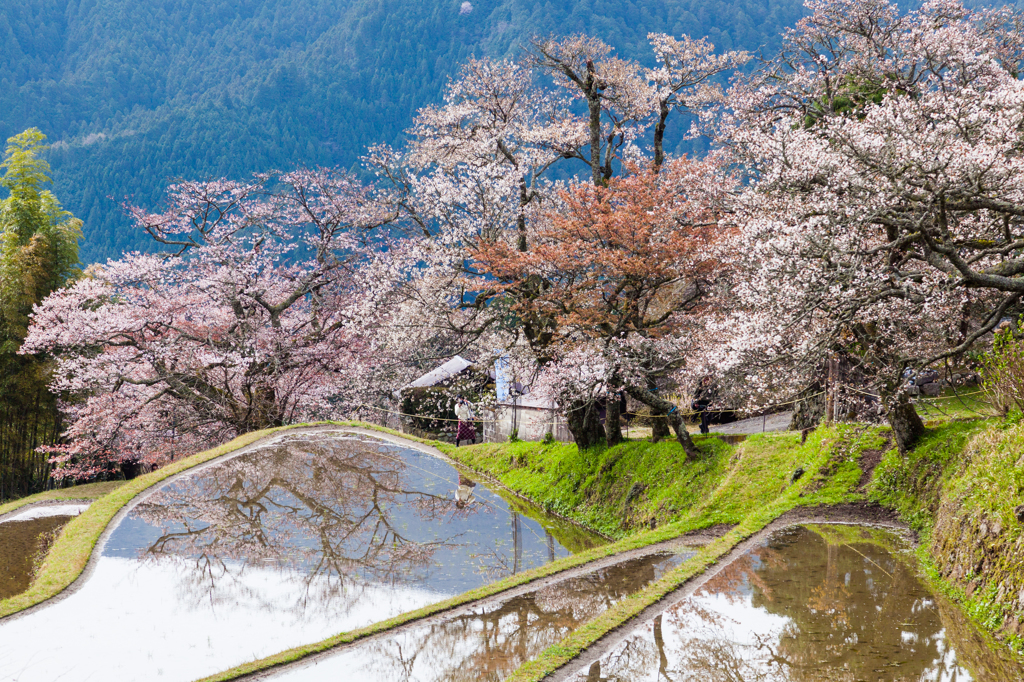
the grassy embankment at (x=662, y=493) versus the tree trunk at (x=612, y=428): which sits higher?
the tree trunk at (x=612, y=428)

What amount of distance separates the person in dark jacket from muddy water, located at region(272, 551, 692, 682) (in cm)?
764

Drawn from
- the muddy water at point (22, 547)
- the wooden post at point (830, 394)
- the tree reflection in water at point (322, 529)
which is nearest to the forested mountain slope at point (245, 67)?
the muddy water at point (22, 547)

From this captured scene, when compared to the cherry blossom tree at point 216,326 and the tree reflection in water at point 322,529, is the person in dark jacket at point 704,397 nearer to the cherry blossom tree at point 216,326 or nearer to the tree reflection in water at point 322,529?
the tree reflection in water at point 322,529

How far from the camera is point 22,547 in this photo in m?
12.5

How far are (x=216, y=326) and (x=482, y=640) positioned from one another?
17942 millimetres

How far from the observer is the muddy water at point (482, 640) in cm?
639

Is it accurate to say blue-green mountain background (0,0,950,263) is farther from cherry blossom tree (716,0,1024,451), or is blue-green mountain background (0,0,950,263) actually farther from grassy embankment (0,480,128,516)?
cherry blossom tree (716,0,1024,451)

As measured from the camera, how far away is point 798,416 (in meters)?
14.8

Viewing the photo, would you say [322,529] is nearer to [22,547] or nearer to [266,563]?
[266,563]

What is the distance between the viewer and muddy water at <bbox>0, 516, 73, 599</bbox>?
10.3 metres

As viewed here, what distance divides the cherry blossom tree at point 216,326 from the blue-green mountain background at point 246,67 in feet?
196

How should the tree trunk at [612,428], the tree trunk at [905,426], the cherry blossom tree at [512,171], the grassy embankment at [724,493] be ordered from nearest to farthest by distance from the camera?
1. the grassy embankment at [724,493]
2. the tree trunk at [905,426]
3. the cherry blossom tree at [512,171]
4. the tree trunk at [612,428]

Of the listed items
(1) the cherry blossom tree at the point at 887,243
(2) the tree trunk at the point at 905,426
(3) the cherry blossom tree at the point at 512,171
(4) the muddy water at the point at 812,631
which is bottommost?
(4) the muddy water at the point at 812,631

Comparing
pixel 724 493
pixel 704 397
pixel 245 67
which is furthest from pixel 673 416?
pixel 245 67
